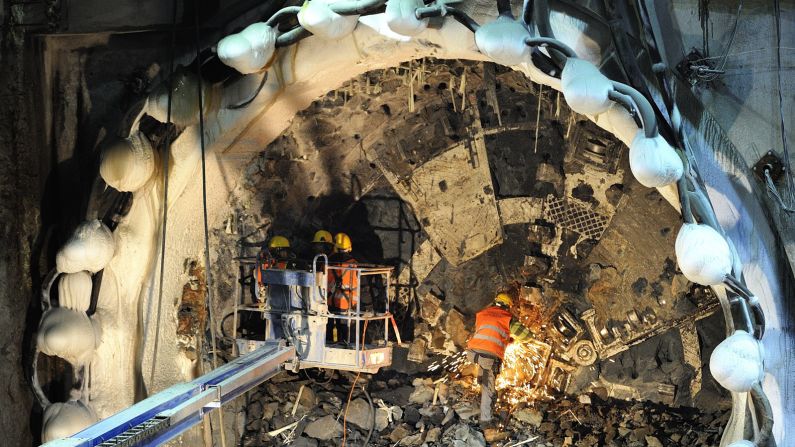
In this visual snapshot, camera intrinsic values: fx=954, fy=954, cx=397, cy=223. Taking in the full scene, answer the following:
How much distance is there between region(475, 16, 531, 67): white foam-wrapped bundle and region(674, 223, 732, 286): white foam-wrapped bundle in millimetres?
1262

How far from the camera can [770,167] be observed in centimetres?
577

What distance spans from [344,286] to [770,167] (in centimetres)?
299

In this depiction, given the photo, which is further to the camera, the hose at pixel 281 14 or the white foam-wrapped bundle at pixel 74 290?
the white foam-wrapped bundle at pixel 74 290

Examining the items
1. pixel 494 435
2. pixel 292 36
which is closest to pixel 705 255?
pixel 292 36

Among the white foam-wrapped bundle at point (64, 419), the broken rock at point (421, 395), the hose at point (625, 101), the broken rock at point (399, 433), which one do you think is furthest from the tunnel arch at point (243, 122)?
the broken rock at point (421, 395)

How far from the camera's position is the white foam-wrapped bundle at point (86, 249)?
629cm

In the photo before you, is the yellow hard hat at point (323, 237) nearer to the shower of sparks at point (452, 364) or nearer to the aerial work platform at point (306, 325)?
the aerial work platform at point (306, 325)

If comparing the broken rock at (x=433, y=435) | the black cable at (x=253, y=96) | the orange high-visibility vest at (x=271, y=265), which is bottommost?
the broken rock at (x=433, y=435)

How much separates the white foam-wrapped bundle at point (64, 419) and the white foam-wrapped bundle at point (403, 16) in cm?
347

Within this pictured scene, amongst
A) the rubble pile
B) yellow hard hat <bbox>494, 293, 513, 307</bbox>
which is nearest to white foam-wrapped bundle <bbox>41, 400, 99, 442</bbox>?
the rubble pile

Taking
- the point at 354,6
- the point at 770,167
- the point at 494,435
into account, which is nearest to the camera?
the point at 354,6

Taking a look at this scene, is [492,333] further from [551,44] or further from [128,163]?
[128,163]

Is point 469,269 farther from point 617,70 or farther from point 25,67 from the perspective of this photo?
point 25,67

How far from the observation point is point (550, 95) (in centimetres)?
653
